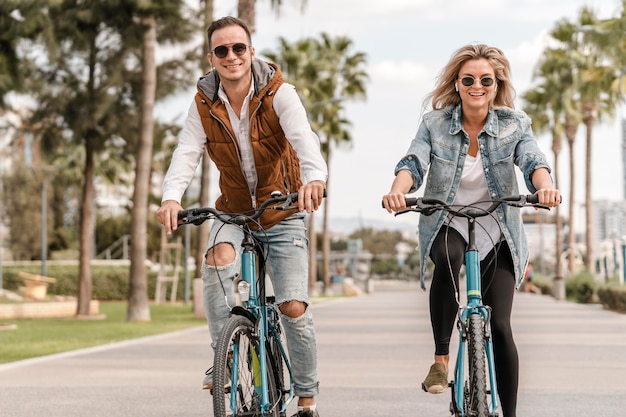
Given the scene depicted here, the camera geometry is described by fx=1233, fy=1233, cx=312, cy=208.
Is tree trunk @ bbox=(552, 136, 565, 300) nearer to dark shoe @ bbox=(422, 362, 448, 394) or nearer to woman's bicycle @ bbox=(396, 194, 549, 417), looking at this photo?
dark shoe @ bbox=(422, 362, 448, 394)

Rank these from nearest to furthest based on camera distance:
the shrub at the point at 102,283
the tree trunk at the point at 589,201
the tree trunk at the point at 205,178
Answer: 1. the tree trunk at the point at 205,178
2. the tree trunk at the point at 589,201
3. the shrub at the point at 102,283

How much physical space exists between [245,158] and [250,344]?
0.90m

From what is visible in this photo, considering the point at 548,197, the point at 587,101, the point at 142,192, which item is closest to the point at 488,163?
the point at 548,197

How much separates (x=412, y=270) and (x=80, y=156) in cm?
3189

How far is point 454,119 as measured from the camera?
5949 mm

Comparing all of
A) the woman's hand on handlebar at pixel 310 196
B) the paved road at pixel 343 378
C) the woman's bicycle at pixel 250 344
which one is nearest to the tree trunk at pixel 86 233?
the paved road at pixel 343 378

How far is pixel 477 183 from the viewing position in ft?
19.5

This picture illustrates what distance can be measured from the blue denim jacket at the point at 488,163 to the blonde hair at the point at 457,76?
128mm

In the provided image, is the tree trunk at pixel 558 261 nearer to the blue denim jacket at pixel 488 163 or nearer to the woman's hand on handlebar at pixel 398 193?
the blue denim jacket at pixel 488 163

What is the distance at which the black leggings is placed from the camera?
18.9 feet

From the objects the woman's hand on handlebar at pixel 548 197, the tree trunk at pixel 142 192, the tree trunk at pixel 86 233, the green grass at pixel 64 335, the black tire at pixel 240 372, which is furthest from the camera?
the tree trunk at pixel 86 233

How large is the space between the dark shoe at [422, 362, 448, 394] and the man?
691 mm

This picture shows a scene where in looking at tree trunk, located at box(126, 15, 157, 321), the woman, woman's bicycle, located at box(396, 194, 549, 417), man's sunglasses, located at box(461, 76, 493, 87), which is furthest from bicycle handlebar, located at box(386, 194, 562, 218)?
tree trunk, located at box(126, 15, 157, 321)

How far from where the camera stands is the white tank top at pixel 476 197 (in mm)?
5898
